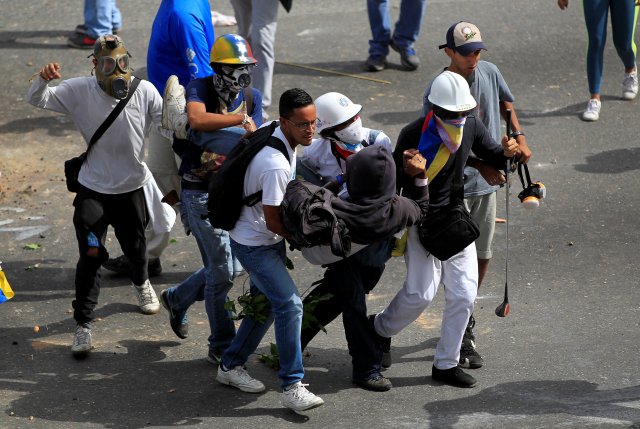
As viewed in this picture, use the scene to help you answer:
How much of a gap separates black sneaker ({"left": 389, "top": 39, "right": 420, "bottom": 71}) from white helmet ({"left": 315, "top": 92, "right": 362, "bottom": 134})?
5.82 meters

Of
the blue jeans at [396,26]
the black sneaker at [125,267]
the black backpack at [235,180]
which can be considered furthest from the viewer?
the blue jeans at [396,26]

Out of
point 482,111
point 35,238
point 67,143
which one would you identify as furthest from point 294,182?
point 67,143

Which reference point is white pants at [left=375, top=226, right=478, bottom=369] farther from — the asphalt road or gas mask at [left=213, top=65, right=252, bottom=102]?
gas mask at [left=213, top=65, right=252, bottom=102]

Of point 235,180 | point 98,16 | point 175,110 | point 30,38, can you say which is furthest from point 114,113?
point 30,38

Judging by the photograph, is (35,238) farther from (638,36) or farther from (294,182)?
(638,36)

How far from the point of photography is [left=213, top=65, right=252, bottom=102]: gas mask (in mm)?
6586

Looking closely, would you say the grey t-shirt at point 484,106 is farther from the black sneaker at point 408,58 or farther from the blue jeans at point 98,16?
the blue jeans at point 98,16

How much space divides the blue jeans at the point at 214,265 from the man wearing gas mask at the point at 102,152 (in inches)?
24.4

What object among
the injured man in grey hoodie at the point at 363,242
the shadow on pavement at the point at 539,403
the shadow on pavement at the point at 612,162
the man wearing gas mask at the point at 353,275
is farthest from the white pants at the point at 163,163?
the shadow on pavement at the point at 612,162

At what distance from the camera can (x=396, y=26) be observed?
39.2ft

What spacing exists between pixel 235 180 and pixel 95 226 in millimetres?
1427

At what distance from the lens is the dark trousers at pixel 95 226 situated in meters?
7.01

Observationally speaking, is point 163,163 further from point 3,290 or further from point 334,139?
point 334,139

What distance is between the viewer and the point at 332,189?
6.23m
